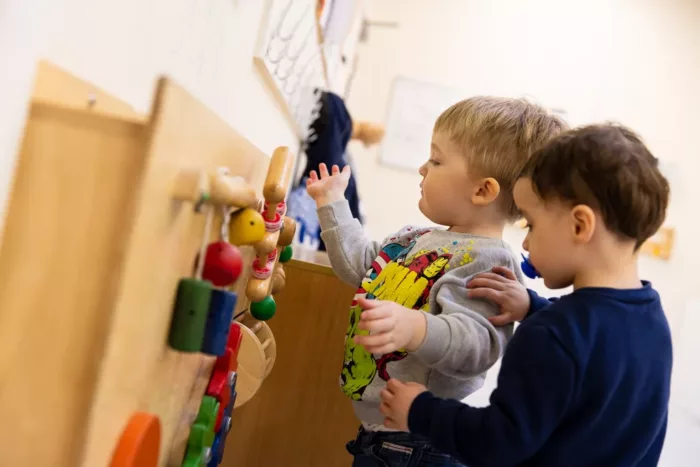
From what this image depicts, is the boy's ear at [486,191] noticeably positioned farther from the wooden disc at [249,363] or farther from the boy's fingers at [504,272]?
the wooden disc at [249,363]

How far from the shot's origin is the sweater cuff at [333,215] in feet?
2.91

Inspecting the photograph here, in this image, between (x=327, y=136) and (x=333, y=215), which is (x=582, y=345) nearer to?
(x=333, y=215)

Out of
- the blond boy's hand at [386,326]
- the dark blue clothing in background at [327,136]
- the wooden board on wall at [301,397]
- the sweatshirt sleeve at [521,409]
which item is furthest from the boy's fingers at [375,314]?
the dark blue clothing in background at [327,136]

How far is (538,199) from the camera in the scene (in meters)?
0.60

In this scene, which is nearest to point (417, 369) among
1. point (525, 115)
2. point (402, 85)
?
point (525, 115)

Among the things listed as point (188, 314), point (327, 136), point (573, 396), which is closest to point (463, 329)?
point (573, 396)

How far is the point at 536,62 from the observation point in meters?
3.09

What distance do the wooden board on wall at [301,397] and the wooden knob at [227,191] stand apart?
0.70 metres

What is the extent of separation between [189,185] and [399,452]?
0.52 meters

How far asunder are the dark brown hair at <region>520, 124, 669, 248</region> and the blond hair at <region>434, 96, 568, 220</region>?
6.5 inches

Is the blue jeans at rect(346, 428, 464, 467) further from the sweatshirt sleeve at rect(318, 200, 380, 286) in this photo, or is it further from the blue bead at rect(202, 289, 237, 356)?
the blue bead at rect(202, 289, 237, 356)

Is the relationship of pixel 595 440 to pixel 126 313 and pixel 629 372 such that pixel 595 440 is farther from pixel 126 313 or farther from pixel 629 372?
pixel 126 313

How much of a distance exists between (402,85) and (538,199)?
260cm

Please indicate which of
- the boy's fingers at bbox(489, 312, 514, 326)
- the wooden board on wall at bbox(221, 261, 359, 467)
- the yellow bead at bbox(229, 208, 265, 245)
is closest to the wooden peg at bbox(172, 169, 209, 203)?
the yellow bead at bbox(229, 208, 265, 245)
